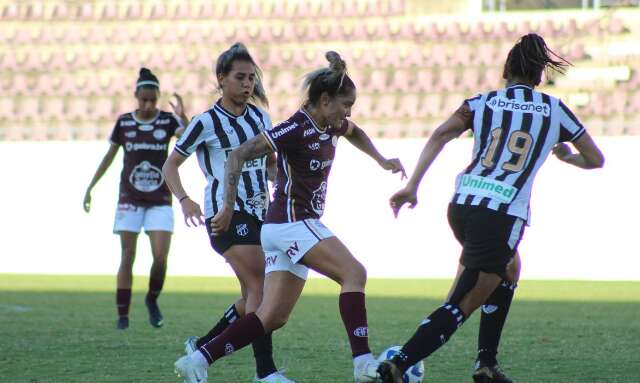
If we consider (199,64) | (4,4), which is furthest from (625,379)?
(4,4)

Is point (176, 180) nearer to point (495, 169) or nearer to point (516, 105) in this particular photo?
point (495, 169)

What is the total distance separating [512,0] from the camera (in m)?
21.3

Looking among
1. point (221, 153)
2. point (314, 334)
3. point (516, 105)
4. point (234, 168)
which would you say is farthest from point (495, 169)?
point (314, 334)

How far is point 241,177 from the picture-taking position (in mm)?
6410

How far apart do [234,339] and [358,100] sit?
44.9 ft

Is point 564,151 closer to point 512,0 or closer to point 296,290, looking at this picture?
point 296,290

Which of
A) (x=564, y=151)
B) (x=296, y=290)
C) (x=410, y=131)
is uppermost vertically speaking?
(x=410, y=131)

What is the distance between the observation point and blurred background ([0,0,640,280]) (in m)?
14.8

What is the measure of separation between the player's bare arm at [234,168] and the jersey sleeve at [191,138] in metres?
0.63

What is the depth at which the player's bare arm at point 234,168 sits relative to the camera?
18.8ft

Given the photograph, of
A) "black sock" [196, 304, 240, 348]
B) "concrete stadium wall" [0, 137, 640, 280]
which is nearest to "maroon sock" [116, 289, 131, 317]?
"black sock" [196, 304, 240, 348]

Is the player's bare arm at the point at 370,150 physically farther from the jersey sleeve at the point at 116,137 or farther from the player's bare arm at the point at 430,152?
the jersey sleeve at the point at 116,137

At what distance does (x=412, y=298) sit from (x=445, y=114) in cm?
652

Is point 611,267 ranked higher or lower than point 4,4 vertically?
lower
